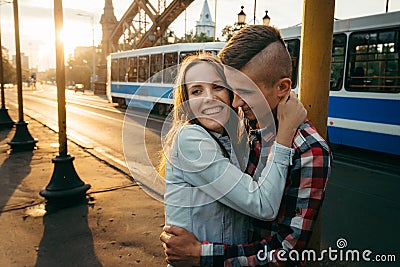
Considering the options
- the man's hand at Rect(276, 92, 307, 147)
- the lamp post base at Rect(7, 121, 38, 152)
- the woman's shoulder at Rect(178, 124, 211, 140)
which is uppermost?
the man's hand at Rect(276, 92, 307, 147)

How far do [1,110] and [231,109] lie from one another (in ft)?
42.6

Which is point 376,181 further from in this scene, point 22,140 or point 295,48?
point 22,140

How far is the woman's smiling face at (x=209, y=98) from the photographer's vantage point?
4.54 ft

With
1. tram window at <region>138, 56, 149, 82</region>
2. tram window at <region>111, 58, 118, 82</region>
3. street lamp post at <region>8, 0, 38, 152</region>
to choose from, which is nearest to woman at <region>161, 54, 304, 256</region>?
street lamp post at <region>8, 0, 38, 152</region>

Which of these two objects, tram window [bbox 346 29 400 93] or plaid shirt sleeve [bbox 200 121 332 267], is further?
tram window [bbox 346 29 400 93]

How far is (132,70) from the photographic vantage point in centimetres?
2067

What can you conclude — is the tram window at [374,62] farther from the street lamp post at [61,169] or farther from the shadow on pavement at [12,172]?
the shadow on pavement at [12,172]

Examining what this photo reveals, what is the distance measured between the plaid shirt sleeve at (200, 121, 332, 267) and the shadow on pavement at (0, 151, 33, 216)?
15.1ft

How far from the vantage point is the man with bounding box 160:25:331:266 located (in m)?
1.24

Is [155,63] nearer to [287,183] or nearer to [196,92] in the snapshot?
[196,92]

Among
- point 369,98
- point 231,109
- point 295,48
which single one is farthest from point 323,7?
point 295,48

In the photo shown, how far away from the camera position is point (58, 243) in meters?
3.80

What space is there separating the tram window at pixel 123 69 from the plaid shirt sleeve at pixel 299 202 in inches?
824

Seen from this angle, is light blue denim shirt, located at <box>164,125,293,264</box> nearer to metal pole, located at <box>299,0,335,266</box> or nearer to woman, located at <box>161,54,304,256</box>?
woman, located at <box>161,54,304,256</box>
